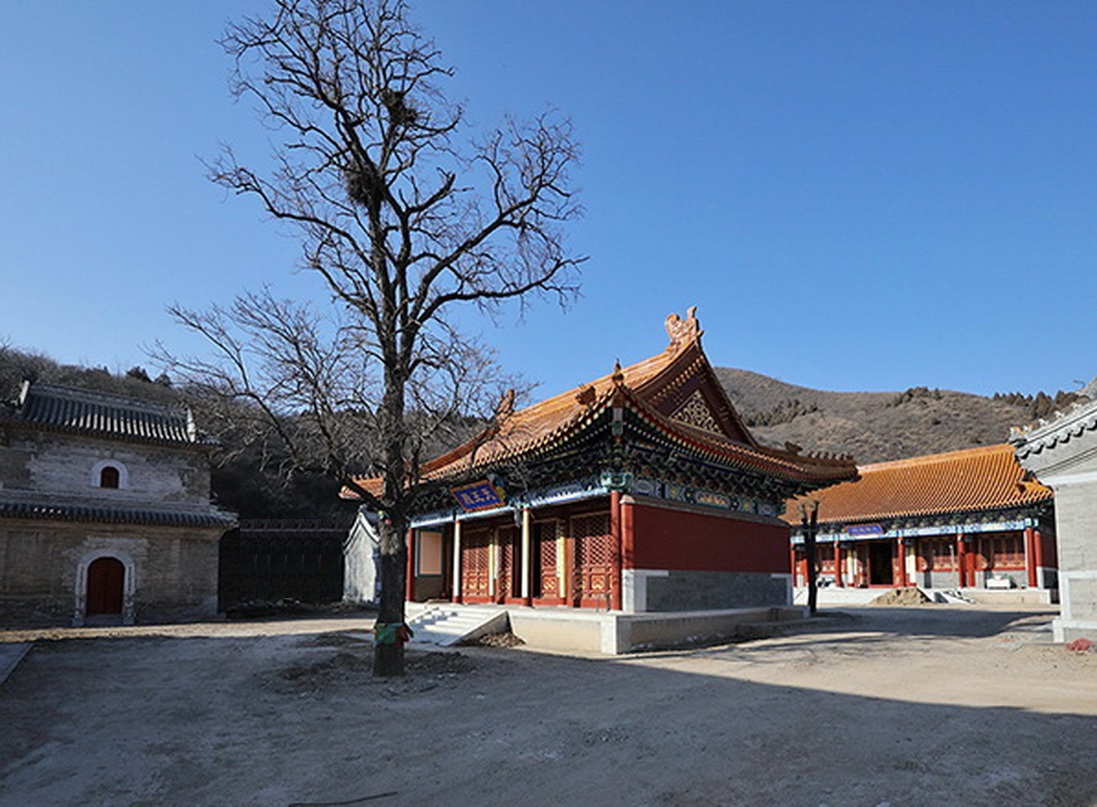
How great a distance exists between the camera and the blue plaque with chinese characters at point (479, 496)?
1580 cm

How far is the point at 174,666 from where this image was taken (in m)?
11.9

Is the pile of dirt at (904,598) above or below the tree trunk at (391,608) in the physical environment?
below

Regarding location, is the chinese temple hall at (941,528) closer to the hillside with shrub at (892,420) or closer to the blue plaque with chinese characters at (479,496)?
the blue plaque with chinese characters at (479,496)

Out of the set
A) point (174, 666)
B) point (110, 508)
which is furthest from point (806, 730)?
point (110, 508)

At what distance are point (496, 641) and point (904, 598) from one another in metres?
19.8

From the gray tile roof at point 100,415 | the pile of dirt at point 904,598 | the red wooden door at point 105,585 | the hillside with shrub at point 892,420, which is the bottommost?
the pile of dirt at point 904,598

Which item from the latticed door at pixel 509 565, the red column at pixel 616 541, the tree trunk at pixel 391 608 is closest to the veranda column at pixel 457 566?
the latticed door at pixel 509 565

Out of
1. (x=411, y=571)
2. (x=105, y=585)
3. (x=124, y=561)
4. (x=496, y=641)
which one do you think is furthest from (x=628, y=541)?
(x=105, y=585)

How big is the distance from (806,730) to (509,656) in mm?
6589

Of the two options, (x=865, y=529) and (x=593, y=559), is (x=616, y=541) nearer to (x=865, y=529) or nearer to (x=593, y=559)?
(x=593, y=559)

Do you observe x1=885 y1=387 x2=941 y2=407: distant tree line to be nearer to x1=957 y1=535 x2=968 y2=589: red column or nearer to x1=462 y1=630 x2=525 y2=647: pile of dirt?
x1=957 y1=535 x2=968 y2=589: red column

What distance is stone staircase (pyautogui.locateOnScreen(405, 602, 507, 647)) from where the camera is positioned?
1405 centimetres

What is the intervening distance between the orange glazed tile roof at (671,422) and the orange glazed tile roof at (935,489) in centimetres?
1041

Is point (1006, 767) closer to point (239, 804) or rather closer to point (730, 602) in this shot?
point (239, 804)
